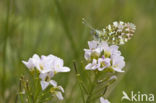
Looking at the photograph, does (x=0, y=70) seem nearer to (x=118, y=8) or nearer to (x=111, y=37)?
(x=118, y=8)

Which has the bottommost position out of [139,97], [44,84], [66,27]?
[139,97]

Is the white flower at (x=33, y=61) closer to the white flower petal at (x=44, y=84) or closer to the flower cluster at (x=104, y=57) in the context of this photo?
the white flower petal at (x=44, y=84)

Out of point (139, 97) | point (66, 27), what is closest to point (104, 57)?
point (66, 27)

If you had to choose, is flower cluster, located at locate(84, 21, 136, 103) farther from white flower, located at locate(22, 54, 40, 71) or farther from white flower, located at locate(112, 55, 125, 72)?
white flower, located at locate(22, 54, 40, 71)

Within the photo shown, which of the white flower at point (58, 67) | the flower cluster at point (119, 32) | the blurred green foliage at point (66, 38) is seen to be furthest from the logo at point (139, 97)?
the white flower at point (58, 67)

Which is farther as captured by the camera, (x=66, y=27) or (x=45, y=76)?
(x=66, y=27)

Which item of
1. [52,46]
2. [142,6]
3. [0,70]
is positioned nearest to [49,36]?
[52,46]

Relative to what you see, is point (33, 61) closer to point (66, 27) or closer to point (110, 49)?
point (110, 49)
